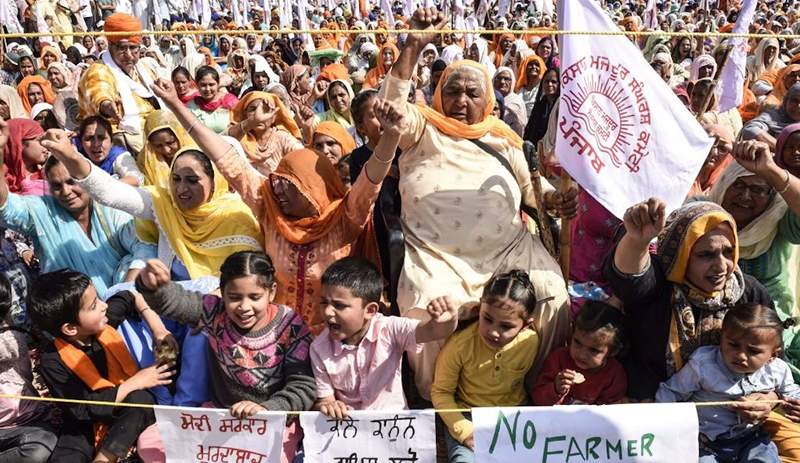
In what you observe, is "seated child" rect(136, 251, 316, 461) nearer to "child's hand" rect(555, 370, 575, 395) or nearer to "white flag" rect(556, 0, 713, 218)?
"child's hand" rect(555, 370, 575, 395)

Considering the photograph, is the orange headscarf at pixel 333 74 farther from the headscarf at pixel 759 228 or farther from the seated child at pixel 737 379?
the seated child at pixel 737 379

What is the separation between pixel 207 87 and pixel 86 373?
469 centimetres

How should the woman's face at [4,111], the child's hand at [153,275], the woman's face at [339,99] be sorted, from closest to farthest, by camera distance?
the child's hand at [153,275], the woman's face at [4,111], the woman's face at [339,99]

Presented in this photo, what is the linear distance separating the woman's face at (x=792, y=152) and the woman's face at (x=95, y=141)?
4488mm

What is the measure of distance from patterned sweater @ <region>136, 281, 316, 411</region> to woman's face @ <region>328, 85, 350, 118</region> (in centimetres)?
419

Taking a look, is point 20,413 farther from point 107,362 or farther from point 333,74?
point 333,74

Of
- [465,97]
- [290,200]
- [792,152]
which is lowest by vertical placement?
[290,200]

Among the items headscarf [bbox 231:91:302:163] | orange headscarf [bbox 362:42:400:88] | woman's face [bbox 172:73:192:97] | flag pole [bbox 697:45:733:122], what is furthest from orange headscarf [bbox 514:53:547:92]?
flag pole [bbox 697:45:733:122]

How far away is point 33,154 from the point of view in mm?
4859

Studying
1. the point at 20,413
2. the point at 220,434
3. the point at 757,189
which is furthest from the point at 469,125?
the point at 20,413

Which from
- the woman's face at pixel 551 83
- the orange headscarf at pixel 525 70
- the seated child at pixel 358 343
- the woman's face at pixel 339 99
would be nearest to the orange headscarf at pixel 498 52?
the orange headscarf at pixel 525 70

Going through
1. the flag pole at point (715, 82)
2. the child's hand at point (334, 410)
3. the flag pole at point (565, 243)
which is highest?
the flag pole at point (715, 82)

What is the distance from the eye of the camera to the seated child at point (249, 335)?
2.73 m

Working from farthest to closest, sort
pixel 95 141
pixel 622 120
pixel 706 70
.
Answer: pixel 706 70 < pixel 95 141 < pixel 622 120
